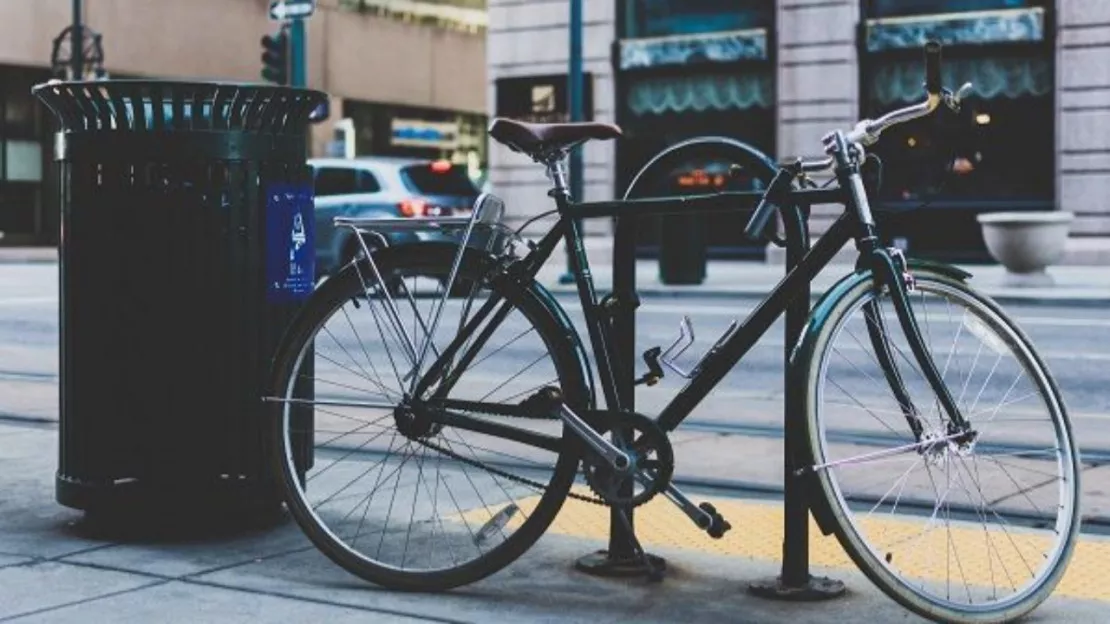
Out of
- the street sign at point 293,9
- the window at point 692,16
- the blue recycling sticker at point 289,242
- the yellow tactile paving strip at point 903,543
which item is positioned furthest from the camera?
the window at point 692,16

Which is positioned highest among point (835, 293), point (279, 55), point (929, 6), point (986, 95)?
point (929, 6)

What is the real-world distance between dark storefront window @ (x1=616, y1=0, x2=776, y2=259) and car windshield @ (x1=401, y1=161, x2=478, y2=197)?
646 centimetres

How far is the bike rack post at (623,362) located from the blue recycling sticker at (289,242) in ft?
3.52

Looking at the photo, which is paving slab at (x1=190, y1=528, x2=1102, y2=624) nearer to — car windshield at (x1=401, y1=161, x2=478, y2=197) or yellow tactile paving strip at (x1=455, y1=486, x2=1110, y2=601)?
yellow tactile paving strip at (x1=455, y1=486, x2=1110, y2=601)

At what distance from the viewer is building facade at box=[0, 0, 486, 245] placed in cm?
4059

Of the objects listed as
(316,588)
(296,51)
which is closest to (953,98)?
(316,588)

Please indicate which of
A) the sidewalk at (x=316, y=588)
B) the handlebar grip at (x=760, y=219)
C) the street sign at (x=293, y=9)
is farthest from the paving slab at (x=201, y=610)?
the street sign at (x=293, y=9)

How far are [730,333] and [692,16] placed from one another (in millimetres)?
23509

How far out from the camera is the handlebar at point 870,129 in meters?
3.84

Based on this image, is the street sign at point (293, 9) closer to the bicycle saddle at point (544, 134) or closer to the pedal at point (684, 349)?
the bicycle saddle at point (544, 134)

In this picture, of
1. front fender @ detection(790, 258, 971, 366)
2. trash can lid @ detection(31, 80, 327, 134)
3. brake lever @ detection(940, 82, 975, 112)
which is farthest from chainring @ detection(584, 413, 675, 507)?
trash can lid @ detection(31, 80, 327, 134)

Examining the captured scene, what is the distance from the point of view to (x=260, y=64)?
148ft

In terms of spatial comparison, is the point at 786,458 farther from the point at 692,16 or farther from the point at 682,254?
the point at 692,16

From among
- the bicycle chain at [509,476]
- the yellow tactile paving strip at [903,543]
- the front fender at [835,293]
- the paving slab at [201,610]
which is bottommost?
the paving slab at [201,610]
